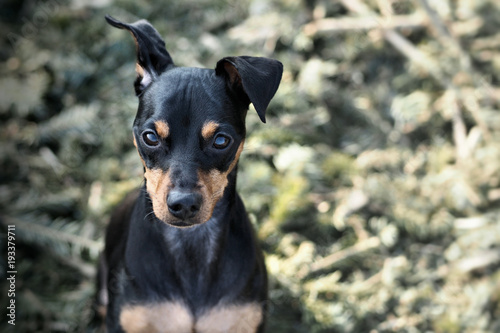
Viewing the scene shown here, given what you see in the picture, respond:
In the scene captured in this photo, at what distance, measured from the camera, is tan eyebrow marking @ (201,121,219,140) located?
2.14 m

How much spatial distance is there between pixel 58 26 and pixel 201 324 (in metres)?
3.08

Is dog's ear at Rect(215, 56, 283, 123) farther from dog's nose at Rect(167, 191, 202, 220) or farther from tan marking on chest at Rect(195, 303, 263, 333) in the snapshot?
tan marking on chest at Rect(195, 303, 263, 333)

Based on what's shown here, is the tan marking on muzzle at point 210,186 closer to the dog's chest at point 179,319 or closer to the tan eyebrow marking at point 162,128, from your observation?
the tan eyebrow marking at point 162,128

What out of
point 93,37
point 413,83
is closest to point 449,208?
point 413,83

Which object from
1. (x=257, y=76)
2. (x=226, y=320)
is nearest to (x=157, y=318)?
(x=226, y=320)

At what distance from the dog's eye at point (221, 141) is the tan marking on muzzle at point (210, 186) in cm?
10

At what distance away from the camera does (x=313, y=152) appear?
4.01m

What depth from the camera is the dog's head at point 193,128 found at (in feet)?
6.85

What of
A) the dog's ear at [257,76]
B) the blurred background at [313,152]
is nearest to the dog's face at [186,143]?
the dog's ear at [257,76]

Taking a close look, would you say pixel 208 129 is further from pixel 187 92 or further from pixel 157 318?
pixel 157 318

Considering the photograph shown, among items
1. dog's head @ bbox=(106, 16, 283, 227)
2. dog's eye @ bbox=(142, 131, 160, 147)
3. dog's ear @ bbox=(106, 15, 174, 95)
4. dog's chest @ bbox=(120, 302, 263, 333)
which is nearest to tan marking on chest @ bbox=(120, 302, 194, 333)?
dog's chest @ bbox=(120, 302, 263, 333)

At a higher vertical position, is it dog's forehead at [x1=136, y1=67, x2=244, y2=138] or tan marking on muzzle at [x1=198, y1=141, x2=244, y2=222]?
dog's forehead at [x1=136, y1=67, x2=244, y2=138]

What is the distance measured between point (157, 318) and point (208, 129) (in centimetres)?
87

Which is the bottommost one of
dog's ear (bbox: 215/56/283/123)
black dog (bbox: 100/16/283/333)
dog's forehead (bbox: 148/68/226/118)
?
black dog (bbox: 100/16/283/333)
